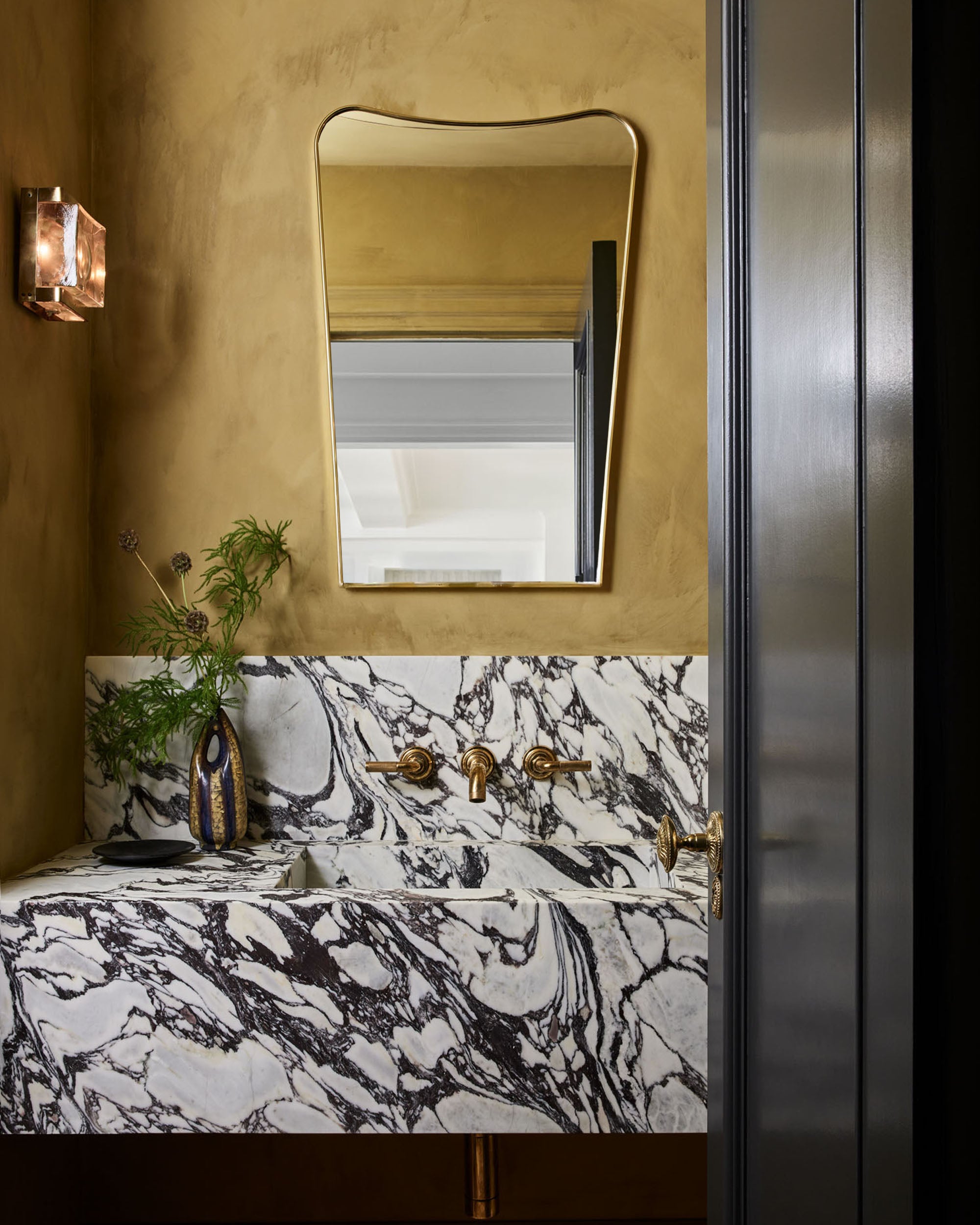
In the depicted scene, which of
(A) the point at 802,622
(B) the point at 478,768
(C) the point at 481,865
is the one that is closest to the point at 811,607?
(A) the point at 802,622

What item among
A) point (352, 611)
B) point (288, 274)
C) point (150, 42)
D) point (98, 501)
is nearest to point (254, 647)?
point (352, 611)

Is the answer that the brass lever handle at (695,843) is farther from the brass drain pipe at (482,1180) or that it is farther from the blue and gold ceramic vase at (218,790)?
the blue and gold ceramic vase at (218,790)

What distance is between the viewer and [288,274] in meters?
1.83

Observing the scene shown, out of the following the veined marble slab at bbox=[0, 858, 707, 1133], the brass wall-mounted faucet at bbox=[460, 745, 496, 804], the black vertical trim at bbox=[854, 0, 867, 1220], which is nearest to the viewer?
the black vertical trim at bbox=[854, 0, 867, 1220]

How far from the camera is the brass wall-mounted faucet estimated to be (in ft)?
5.51

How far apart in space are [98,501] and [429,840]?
0.88 meters

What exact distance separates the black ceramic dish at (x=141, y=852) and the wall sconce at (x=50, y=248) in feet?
2.92

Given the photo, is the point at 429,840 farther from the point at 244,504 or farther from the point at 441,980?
the point at 244,504

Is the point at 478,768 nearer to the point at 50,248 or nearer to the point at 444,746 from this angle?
the point at 444,746

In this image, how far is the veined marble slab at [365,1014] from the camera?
1.33 m

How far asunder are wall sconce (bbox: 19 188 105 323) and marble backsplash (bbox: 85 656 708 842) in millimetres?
642
